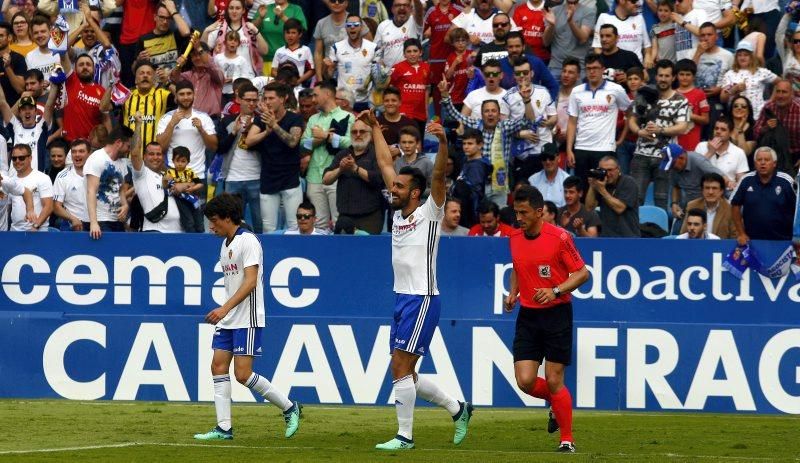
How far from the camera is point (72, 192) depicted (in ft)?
57.7

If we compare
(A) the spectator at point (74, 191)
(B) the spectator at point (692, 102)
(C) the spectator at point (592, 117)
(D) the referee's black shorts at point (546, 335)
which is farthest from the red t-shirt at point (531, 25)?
(D) the referee's black shorts at point (546, 335)

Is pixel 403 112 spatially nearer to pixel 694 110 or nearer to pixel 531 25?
pixel 531 25

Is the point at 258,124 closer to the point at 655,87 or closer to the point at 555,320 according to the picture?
the point at 655,87

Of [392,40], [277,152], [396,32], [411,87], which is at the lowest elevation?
[277,152]

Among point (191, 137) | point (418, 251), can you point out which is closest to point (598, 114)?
point (191, 137)

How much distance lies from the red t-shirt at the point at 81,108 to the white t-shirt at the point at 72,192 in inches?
77.0

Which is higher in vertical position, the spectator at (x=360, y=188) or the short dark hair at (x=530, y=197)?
the short dark hair at (x=530, y=197)

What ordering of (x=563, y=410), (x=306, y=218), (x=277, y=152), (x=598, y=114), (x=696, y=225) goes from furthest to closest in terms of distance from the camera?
(x=598, y=114), (x=277, y=152), (x=306, y=218), (x=696, y=225), (x=563, y=410)

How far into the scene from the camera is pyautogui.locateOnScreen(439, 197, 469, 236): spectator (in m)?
17.1

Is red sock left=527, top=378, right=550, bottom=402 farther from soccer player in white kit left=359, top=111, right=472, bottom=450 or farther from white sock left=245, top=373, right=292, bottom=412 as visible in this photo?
white sock left=245, top=373, right=292, bottom=412

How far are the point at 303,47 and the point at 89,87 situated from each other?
3.08m

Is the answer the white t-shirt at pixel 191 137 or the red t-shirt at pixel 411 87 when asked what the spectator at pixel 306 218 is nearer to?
the white t-shirt at pixel 191 137

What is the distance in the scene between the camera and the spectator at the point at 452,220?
56.0ft

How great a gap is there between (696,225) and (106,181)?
23.0ft
